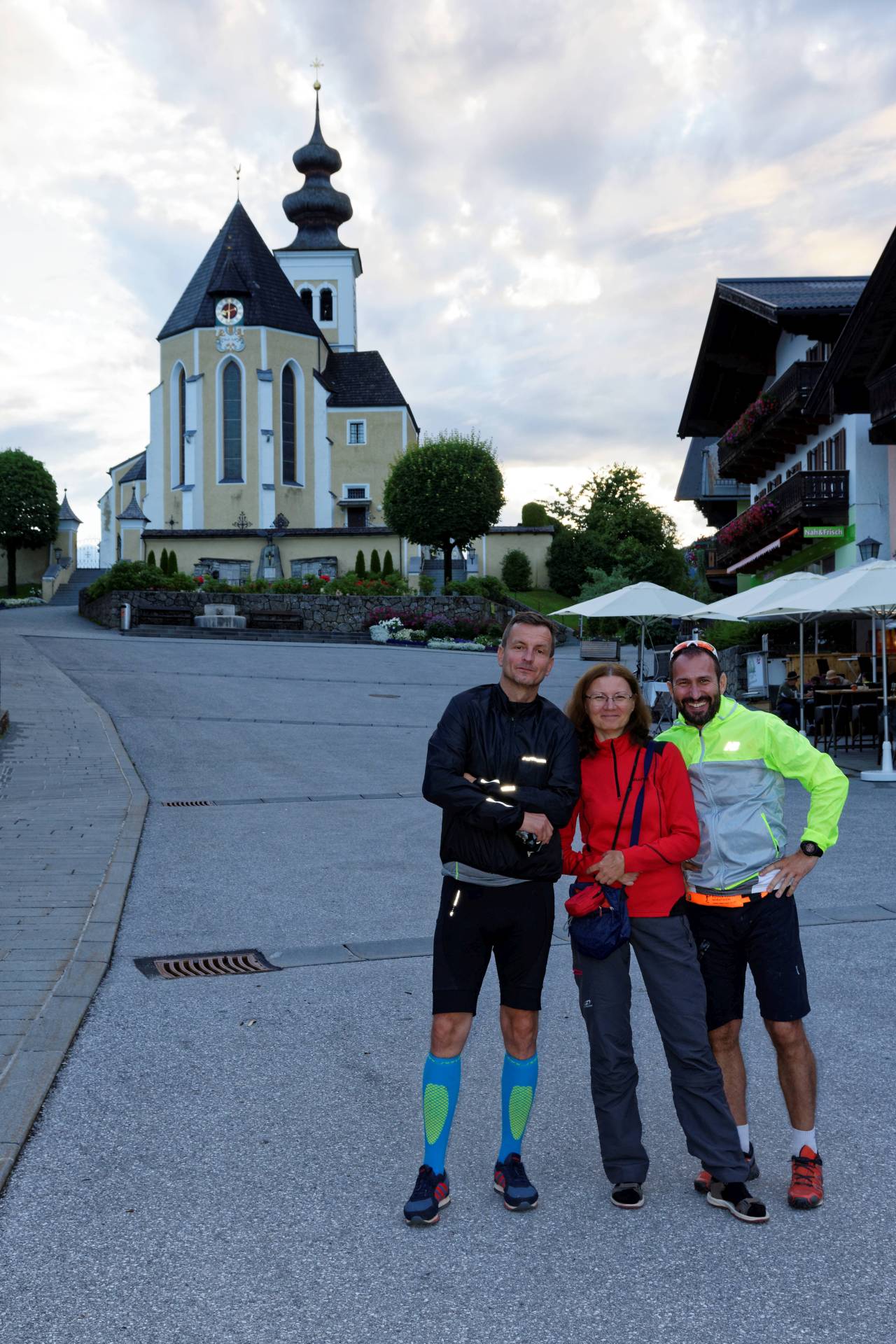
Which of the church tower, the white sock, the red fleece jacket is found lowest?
the white sock

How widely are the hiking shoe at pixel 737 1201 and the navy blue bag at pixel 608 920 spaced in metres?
0.74

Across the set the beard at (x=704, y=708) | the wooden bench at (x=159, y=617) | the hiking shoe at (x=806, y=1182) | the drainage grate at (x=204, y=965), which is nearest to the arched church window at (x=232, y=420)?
the wooden bench at (x=159, y=617)

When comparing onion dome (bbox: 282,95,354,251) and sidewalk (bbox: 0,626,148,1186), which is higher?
onion dome (bbox: 282,95,354,251)

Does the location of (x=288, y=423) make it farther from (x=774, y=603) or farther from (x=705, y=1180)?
(x=705, y=1180)

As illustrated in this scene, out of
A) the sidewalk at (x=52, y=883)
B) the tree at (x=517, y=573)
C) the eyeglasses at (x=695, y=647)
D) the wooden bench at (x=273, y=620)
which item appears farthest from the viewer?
the tree at (x=517, y=573)

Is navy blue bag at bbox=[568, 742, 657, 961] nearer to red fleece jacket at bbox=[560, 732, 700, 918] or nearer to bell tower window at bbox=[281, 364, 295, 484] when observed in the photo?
red fleece jacket at bbox=[560, 732, 700, 918]

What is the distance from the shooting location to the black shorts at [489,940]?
11.8 ft

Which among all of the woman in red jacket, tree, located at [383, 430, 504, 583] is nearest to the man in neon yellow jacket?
the woman in red jacket

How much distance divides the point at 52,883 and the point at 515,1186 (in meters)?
5.04

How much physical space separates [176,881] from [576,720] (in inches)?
197

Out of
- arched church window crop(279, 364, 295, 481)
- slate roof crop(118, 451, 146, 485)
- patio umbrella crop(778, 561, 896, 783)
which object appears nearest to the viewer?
patio umbrella crop(778, 561, 896, 783)

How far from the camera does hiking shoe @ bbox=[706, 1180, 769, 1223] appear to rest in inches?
136

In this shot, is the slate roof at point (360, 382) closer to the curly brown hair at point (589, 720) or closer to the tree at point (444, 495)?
the tree at point (444, 495)

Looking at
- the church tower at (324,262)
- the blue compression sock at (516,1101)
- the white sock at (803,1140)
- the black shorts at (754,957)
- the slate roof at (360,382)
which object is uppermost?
the church tower at (324,262)
